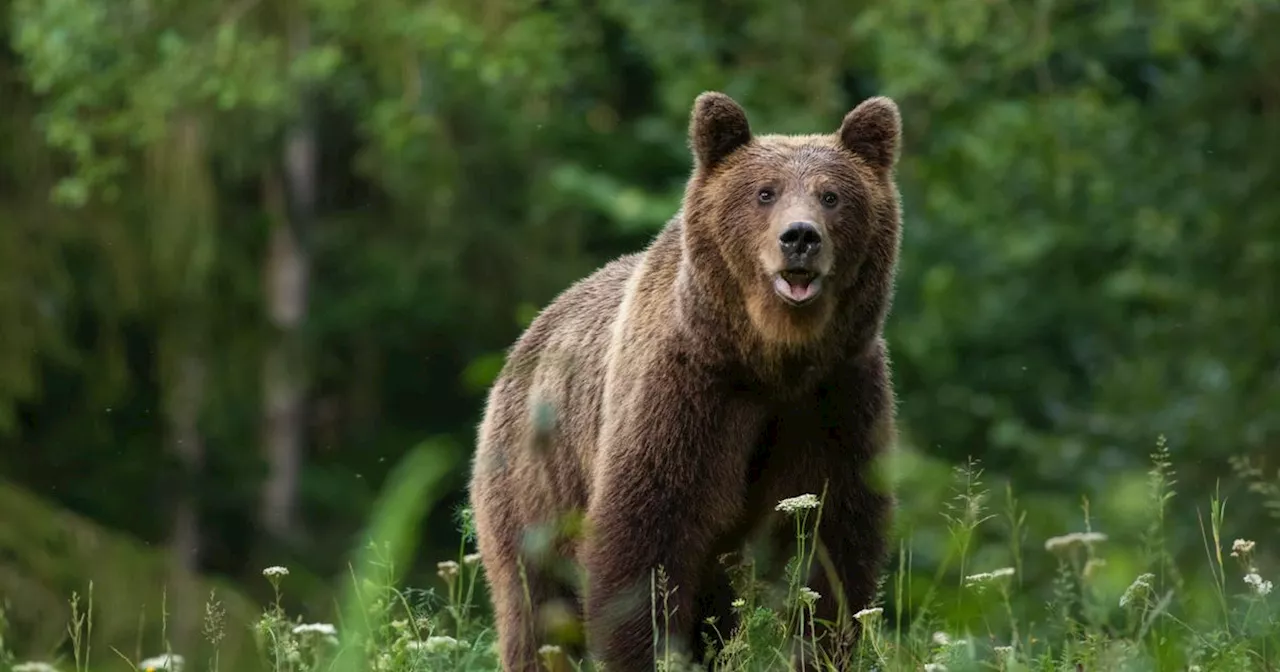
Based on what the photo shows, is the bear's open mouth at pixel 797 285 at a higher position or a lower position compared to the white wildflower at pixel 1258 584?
higher

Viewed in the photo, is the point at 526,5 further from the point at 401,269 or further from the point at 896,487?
the point at 896,487

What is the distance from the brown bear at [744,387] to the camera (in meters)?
5.05

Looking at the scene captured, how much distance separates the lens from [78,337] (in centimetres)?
1500

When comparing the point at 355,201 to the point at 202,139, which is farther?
the point at 355,201

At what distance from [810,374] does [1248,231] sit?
29.2ft

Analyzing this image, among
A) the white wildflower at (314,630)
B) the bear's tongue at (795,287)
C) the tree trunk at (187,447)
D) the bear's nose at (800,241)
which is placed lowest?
the tree trunk at (187,447)

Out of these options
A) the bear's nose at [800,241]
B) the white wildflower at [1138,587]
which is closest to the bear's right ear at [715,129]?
the bear's nose at [800,241]

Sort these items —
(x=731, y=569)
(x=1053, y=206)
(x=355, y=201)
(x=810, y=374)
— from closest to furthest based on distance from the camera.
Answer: (x=731, y=569) < (x=810, y=374) < (x=1053, y=206) < (x=355, y=201)

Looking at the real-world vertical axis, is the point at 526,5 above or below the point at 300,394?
above

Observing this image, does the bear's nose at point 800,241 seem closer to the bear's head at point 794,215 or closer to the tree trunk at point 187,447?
the bear's head at point 794,215

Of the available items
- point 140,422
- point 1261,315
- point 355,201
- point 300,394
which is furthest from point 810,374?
point 355,201

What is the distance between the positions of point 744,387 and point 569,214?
12.1 metres

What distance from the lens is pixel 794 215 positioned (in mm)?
5066

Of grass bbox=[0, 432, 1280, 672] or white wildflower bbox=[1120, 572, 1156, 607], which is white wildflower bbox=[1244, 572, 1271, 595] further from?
white wildflower bbox=[1120, 572, 1156, 607]
